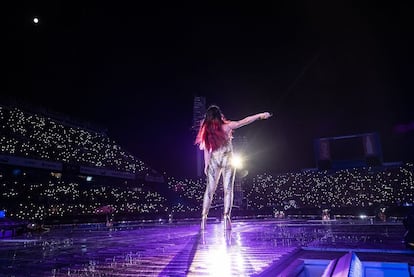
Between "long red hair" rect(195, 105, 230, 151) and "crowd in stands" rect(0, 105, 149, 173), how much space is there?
1614cm

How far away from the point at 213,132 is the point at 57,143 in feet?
60.5

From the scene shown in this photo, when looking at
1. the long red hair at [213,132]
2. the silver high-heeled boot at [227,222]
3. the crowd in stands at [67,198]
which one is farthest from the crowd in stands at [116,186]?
Result: the long red hair at [213,132]

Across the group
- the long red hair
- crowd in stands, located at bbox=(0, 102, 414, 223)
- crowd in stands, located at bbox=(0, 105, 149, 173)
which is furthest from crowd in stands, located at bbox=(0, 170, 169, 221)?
the long red hair

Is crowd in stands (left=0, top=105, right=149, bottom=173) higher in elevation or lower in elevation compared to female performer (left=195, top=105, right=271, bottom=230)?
higher

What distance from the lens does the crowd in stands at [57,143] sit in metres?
16.3

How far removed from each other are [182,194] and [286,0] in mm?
17768

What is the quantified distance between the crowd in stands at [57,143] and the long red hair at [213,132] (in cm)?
1614

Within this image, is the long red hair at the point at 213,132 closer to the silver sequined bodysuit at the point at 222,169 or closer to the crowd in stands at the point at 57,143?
the silver sequined bodysuit at the point at 222,169

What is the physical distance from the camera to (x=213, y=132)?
3373 mm

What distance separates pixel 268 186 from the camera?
65.4 ft

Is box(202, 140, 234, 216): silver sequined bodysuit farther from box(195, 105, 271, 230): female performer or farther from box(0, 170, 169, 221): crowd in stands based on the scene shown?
box(0, 170, 169, 221): crowd in stands

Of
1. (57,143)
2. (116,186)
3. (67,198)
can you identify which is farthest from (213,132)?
(116,186)

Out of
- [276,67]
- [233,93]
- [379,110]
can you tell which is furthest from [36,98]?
[379,110]

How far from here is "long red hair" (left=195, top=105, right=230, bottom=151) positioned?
3369 mm
